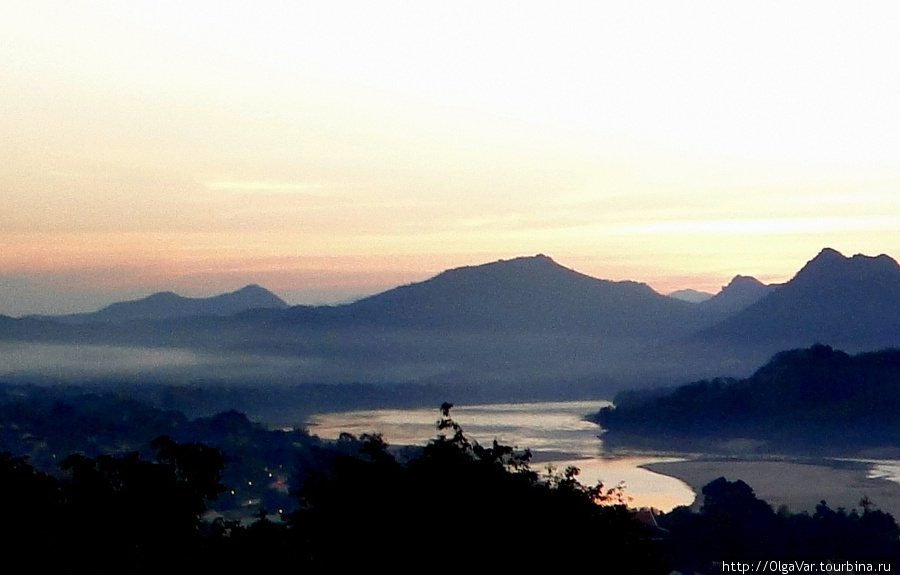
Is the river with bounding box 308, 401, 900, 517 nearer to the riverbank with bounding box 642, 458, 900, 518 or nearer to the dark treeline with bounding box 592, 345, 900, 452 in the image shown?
the riverbank with bounding box 642, 458, 900, 518

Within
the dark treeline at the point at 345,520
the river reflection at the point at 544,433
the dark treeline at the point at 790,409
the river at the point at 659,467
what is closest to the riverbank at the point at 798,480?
the river at the point at 659,467

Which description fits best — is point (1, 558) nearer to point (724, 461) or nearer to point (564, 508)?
point (564, 508)

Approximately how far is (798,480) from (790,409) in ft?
117

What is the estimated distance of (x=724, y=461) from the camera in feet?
267

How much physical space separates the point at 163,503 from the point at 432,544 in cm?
393

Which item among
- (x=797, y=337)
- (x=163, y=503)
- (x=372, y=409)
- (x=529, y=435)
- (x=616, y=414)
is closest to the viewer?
(x=163, y=503)

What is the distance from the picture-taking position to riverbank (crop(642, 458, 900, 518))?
5588 cm

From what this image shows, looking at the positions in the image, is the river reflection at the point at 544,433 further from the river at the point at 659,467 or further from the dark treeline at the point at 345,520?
the dark treeline at the point at 345,520

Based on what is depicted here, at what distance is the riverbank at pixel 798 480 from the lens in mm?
55875

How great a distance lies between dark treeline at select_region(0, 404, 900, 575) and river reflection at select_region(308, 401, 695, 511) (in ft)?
130

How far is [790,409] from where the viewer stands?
101938mm

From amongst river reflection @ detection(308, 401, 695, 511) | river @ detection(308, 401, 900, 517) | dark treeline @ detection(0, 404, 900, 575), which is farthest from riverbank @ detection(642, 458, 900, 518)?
dark treeline @ detection(0, 404, 900, 575)

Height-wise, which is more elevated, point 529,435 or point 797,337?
point 797,337

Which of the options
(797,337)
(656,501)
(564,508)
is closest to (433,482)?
(564,508)
